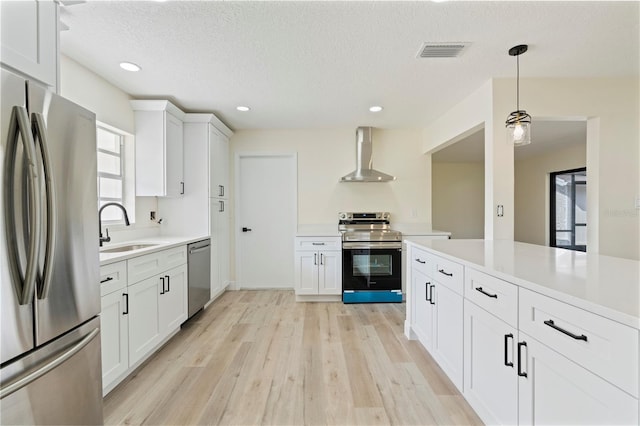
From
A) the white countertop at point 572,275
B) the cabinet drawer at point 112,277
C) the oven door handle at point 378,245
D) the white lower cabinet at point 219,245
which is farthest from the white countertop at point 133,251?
the white countertop at point 572,275

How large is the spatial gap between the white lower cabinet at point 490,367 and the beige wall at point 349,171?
2740mm

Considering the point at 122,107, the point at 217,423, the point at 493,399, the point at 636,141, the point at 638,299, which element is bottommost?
the point at 217,423

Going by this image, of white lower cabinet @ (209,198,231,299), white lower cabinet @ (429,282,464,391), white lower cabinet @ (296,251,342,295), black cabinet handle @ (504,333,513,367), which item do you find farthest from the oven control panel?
black cabinet handle @ (504,333,513,367)

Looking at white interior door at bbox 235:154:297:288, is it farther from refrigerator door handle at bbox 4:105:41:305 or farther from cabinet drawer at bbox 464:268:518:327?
refrigerator door handle at bbox 4:105:41:305

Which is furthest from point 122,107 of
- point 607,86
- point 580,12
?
point 607,86

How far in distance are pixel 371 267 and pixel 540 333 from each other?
257 cm

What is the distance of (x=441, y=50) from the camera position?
2.03m

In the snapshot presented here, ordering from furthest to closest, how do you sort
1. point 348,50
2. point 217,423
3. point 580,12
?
1. point 348,50
2. point 580,12
3. point 217,423

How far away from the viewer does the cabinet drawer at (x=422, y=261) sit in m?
2.13

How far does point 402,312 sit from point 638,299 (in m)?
2.56

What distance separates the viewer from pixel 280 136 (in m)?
4.20

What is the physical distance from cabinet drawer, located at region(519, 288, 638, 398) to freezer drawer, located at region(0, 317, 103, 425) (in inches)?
72.5

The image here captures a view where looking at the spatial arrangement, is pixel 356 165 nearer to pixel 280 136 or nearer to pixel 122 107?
pixel 280 136

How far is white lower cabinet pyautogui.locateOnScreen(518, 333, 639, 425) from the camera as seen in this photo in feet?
2.66
